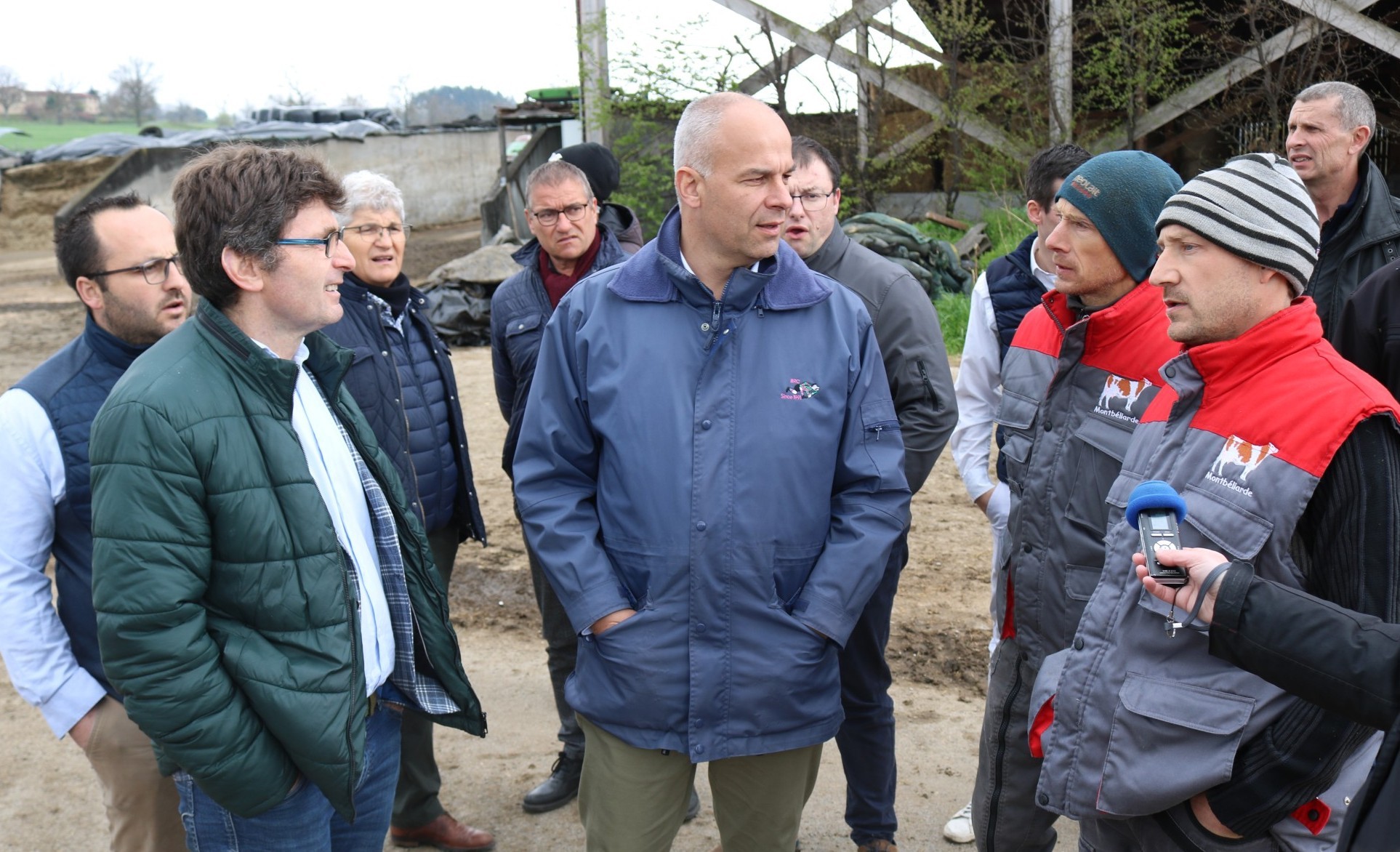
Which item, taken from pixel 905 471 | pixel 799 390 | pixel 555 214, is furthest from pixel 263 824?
pixel 555 214

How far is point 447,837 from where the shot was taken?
378cm

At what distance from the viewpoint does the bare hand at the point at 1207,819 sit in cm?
212

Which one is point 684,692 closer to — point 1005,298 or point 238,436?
point 238,436

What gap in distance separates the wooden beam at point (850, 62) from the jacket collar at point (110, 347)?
14.0m

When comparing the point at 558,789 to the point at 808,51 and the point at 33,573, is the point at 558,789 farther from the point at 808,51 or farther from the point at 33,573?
the point at 808,51

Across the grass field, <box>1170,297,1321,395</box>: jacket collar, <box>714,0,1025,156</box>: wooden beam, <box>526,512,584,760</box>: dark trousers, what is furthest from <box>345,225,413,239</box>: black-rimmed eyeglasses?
the grass field

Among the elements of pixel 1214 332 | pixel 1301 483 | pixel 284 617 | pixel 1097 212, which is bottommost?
pixel 284 617

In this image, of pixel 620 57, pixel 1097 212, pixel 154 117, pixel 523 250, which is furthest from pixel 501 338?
pixel 154 117

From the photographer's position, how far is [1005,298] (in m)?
3.63

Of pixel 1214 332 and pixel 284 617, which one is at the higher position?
pixel 1214 332

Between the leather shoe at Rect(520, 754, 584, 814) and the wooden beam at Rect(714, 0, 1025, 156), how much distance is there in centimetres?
1310

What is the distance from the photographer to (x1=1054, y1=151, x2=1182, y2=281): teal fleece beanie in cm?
275

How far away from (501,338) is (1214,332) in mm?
2603

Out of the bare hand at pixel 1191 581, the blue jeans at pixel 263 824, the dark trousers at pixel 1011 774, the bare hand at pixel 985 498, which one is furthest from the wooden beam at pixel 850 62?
the blue jeans at pixel 263 824
